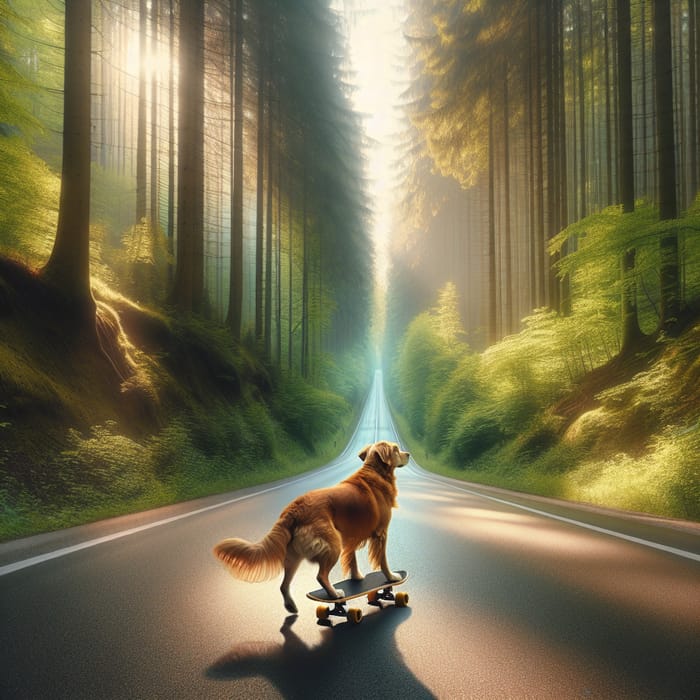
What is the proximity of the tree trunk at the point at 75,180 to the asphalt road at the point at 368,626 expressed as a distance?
667 centimetres

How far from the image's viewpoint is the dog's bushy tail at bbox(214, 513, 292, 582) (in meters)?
3.57

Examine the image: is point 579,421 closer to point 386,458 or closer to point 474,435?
point 474,435

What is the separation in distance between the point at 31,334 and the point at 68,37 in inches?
254

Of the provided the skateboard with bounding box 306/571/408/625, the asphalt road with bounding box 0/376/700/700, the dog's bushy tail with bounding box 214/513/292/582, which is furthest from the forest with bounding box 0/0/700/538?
the skateboard with bounding box 306/571/408/625

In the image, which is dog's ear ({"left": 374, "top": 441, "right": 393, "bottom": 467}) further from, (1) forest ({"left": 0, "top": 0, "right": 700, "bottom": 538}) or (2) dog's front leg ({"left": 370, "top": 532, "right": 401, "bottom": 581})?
(1) forest ({"left": 0, "top": 0, "right": 700, "bottom": 538})

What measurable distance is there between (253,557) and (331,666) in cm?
79

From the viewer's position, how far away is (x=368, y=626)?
392 cm

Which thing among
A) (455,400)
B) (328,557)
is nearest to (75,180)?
(328,557)

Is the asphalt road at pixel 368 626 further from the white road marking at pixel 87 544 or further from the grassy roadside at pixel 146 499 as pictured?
the grassy roadside at pixel 146 499

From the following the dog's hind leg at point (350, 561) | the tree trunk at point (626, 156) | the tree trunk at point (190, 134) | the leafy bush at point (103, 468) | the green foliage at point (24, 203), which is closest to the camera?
the dog's hind leg at point (350, 561)

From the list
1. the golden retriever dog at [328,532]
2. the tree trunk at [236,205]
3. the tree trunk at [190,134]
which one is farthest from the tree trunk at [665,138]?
the tree trunk at [236,205]

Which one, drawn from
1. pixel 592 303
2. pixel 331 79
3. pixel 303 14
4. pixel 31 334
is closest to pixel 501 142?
pixel 331 79

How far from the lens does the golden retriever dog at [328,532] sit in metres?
3.60

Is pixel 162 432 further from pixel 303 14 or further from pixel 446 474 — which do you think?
pixel 303 14
